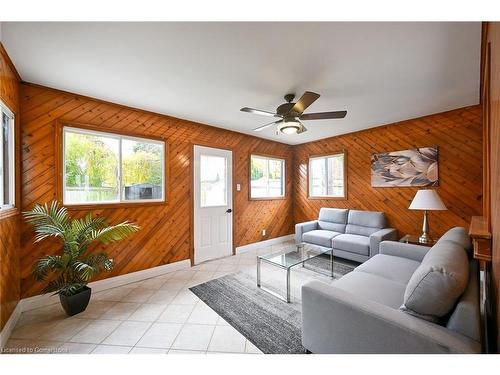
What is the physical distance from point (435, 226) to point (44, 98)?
18.5ft

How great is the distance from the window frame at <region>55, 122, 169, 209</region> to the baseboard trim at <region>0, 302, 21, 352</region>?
108 cm

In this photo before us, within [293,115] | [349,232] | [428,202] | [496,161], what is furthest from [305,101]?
[349,232]

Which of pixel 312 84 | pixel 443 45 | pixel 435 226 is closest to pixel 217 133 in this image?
pixel 312 84

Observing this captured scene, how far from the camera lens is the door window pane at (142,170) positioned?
2.98m

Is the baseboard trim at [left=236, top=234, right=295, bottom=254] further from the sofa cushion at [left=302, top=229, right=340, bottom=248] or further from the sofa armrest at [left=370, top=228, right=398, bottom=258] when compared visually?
the sofa armrest at [left=370, top=228, right=398, bottom=258]

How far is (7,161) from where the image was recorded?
80.5 inches

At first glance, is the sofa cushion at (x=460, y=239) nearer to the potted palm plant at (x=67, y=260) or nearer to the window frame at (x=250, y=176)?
the window frame at (x=250, y=176)

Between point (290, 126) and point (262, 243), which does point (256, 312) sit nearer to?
point (290, 126)

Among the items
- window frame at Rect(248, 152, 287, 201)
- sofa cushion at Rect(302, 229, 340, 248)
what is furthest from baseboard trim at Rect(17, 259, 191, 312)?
sofa cushion at Rect(302, 229, 340, 248)

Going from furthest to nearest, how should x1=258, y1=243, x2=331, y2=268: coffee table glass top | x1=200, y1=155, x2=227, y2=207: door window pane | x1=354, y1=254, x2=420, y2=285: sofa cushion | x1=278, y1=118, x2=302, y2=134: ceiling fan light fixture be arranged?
x1=200, y1=155, x2=227, y2=207: door window pane < x1=258, y1=243, x2=331, y2=268: coffee table glass top < x1=278, y1=118, x2=302, y2=134: ceiling fan light fixture < x1=354, y1=254, x2=420, y2=285: sofa cushion

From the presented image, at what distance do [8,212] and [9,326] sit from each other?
101 centimetres

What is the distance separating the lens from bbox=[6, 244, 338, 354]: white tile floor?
171 cm

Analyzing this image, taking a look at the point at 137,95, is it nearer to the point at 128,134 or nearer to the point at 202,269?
the point at 128,134

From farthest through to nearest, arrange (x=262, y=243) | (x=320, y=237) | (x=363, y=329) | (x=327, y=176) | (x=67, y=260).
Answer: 1. (x=327, y=176)
2. (x=262, y=243)
3. (x=320, y=237)
4. (x=67, y=260)
5. (x=363, y=329)
